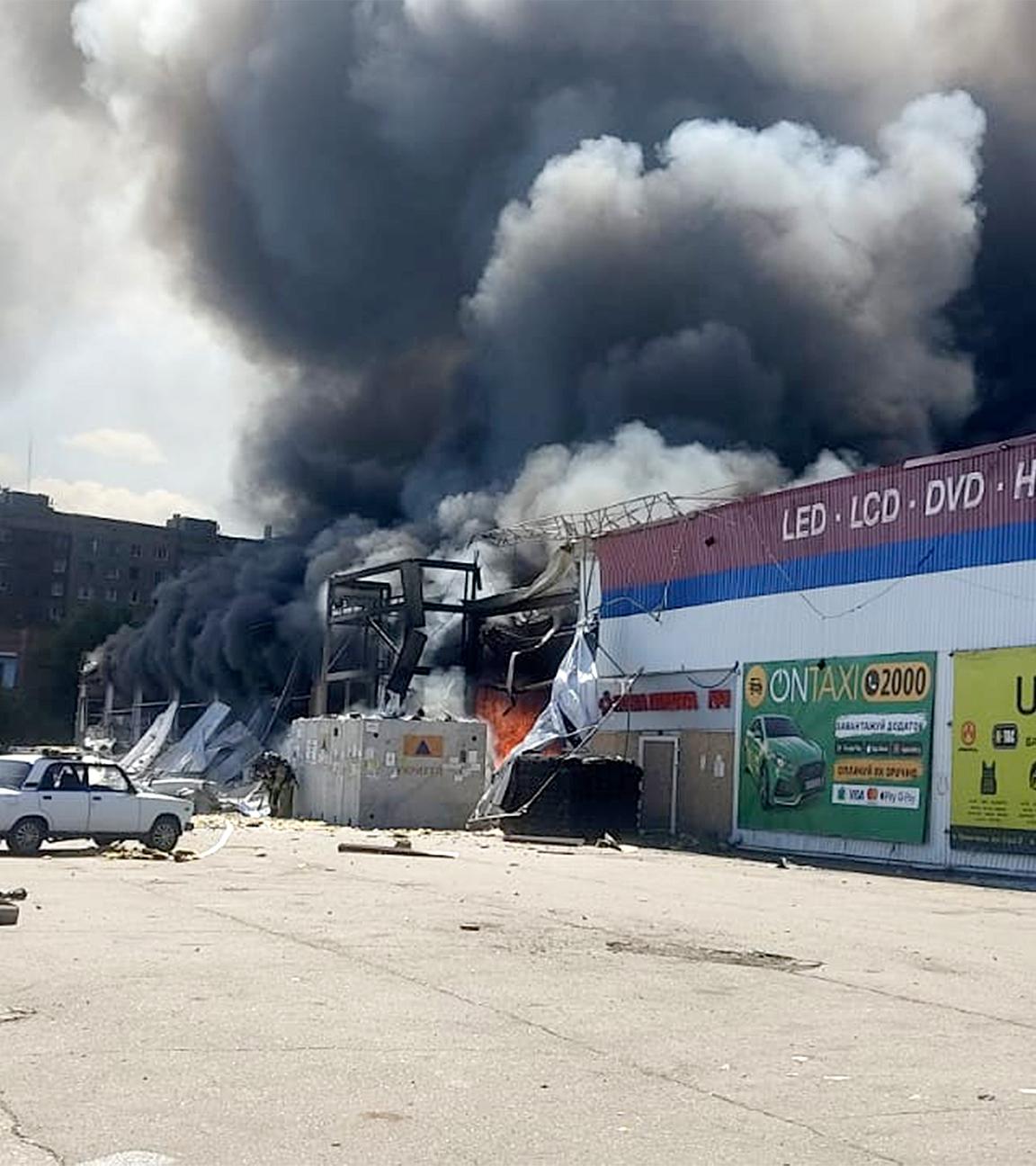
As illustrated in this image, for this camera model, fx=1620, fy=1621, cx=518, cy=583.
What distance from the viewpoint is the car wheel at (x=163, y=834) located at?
23344 millimetres

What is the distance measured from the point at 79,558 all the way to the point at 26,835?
93.6 meters

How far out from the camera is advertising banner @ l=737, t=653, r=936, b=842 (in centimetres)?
2673

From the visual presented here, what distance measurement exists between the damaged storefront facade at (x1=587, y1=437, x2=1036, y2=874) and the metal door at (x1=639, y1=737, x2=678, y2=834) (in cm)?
5

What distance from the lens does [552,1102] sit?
24.0ft

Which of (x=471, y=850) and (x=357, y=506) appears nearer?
(x=471, y=850)

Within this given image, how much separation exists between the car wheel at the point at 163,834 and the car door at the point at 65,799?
3.46ft

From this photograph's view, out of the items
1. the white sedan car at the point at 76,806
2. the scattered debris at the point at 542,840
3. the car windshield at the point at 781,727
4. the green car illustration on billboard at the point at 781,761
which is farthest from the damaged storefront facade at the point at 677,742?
the white sedan car at the point at 76,806

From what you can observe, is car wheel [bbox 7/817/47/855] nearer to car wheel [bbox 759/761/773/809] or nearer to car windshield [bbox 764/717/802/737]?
car wheel [bbox 759/761/773/809]

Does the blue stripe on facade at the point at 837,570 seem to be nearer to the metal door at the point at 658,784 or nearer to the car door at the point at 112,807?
the metal door at the point at 658,784

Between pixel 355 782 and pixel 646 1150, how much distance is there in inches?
1110

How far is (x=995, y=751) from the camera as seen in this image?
81.7ft

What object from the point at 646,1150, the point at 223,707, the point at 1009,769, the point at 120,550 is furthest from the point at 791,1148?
the point at 120,550

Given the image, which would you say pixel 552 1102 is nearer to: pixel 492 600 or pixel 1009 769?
pixel 1009 769

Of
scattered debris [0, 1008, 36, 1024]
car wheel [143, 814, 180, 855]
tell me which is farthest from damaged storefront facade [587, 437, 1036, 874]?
scattered debris [0, 1008, 36, 1024]
